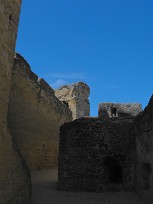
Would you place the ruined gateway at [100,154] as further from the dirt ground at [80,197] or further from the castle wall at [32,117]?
the castle wall at [32,117]

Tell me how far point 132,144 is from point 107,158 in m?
0.85

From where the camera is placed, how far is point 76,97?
77.6 ft

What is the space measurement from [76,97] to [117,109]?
11.3 meters

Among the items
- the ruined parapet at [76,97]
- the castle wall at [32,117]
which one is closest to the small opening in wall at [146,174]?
the castle wall at [32,117]

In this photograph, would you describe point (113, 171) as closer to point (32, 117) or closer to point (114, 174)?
point (114, 174)

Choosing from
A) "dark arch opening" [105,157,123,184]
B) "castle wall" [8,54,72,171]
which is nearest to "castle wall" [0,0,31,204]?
"dark arch opening" [105,157,123,184]

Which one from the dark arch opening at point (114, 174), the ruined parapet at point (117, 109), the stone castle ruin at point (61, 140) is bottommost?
the dark arch opening at point (114, 174)

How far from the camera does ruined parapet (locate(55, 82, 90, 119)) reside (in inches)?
928

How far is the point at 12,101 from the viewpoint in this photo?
9836 millimetres

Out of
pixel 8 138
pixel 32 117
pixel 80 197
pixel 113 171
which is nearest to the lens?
pixel 8 138

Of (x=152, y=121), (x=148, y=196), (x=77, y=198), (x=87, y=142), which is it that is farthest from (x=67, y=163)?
(x=152, y=121)

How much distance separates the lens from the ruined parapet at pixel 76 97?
77.3ft

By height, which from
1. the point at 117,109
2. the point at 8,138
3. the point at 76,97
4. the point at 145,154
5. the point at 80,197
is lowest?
the point at 80,197

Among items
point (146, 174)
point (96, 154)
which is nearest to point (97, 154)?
point (96, 154)
